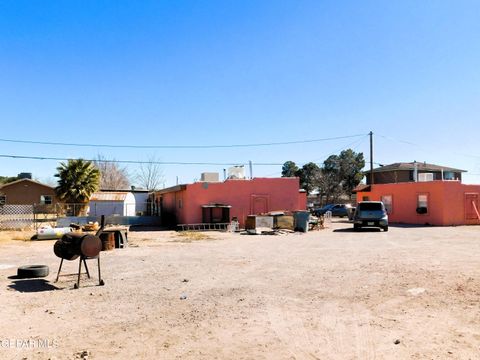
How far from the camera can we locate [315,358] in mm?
4820

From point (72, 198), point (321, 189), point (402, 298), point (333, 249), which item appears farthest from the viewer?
point (321, 189)

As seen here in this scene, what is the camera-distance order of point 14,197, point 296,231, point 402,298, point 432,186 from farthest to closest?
point 14,197 → point 432,186 → point 296,231 → point 402,298

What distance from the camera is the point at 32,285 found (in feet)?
30.0

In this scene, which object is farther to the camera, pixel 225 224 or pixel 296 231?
pixel 225 224

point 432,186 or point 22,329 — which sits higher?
point 432,186

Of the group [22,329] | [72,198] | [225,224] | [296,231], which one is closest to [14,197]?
[72,198]

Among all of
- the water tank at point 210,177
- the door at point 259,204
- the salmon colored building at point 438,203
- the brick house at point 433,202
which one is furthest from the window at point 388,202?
the water tank at point 210,177

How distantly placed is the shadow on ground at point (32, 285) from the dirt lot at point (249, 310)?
43mm

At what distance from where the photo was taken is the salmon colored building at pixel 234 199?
92.4 feet

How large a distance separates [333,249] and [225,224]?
12.7 metres

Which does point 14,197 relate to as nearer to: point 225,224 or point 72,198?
point 72,198

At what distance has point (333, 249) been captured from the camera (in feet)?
51.4

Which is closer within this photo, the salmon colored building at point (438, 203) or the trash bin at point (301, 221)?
the trash bin at point (301, 221)

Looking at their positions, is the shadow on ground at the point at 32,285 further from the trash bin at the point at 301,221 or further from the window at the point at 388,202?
the window at the point at 388,202
